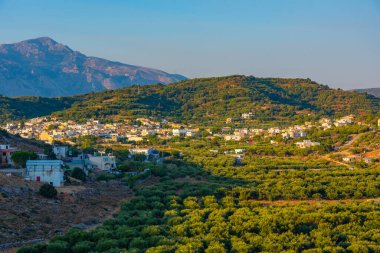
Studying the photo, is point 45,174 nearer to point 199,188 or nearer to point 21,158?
point 21,158

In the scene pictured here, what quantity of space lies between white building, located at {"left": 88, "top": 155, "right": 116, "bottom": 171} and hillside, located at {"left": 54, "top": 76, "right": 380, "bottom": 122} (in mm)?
52004

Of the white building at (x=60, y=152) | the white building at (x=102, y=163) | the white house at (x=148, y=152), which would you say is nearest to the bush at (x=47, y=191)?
the white building at (x=102, y=163)

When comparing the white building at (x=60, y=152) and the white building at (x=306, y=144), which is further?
the white building at (x=306, y=144)

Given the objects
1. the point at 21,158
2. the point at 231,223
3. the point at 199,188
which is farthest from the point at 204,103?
the point at 231,223

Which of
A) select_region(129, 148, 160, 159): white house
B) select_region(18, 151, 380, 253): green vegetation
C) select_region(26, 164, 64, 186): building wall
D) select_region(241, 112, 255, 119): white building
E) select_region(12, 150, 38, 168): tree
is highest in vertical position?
select_region(241, 112, 255, 119): white building

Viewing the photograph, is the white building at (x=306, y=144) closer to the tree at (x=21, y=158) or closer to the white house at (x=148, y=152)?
the white house at (x=148, y=152)

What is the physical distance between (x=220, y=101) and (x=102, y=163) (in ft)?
233

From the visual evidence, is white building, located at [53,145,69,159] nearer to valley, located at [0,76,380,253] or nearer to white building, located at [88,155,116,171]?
valley, located at [0,76,380,253]

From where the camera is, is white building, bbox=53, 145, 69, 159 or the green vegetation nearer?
the green vegetation

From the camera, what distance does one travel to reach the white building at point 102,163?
1556 inches

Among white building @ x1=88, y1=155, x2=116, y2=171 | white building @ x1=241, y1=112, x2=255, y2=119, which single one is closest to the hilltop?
white building @ x1=241, y1=112, x2=255, y2=119

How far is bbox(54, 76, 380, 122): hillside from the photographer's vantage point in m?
97.9

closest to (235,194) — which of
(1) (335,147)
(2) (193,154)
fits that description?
(2) (193,154)

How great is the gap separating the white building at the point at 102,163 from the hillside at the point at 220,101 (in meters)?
52.0
